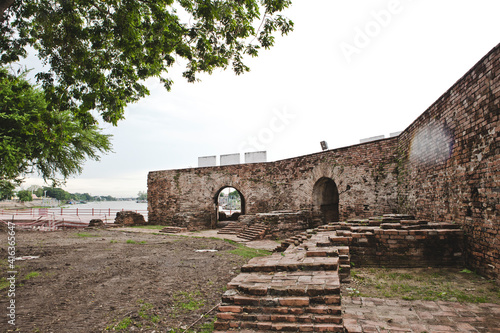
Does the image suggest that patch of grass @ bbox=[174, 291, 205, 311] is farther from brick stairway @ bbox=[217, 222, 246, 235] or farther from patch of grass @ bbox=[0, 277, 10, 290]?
brick stairway @ bbox=[217, 222, 246, 235]

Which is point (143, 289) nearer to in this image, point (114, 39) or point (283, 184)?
point (114, 39)

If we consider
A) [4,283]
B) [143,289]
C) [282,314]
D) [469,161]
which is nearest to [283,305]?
[282,314]

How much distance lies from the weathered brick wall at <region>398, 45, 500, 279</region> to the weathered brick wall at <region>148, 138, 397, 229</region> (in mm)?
2717

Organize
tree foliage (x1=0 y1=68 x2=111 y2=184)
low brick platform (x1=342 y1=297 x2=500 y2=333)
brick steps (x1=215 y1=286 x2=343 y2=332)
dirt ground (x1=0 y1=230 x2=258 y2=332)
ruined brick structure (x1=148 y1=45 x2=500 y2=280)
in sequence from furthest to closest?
1. tree foliage (x1=0 y1=68 x2=111 y2=184)
2. ruined brick structure (x1=148 y1=45 x2=500 y2=280)
3. dirt ground (x1=0 y1=230 x2=258 y2=332)
4. low brick platform (x1=342 y1=297 x2=500 y2=333)
5. brick steps (x1=215 y1=286 x2=343 y2=332)

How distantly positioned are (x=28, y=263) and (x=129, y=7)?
261 inches

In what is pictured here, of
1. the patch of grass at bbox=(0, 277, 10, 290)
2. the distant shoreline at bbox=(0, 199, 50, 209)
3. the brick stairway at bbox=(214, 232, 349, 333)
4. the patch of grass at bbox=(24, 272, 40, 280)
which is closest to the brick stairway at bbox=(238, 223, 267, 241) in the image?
the patch of grass at bbox=(24, 272, 40, 280)

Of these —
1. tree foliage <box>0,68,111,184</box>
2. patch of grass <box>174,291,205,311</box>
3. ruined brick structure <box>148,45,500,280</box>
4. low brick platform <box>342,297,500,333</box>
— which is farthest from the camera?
tree foliage <box>0,68,111,184</box>

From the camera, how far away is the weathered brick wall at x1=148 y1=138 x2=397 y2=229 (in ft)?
33.1

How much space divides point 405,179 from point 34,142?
1400 centimetres

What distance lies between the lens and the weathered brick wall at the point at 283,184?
10.1 meters

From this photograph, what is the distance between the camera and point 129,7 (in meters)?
4.88

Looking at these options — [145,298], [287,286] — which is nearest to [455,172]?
[287,286]

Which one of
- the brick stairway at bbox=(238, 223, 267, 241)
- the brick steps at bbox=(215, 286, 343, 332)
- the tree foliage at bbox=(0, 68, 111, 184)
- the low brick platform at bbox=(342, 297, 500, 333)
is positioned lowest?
the brick stairway at bbox=(238, 223, 267, 241)

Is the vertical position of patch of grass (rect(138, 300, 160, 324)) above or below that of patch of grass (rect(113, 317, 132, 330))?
below
